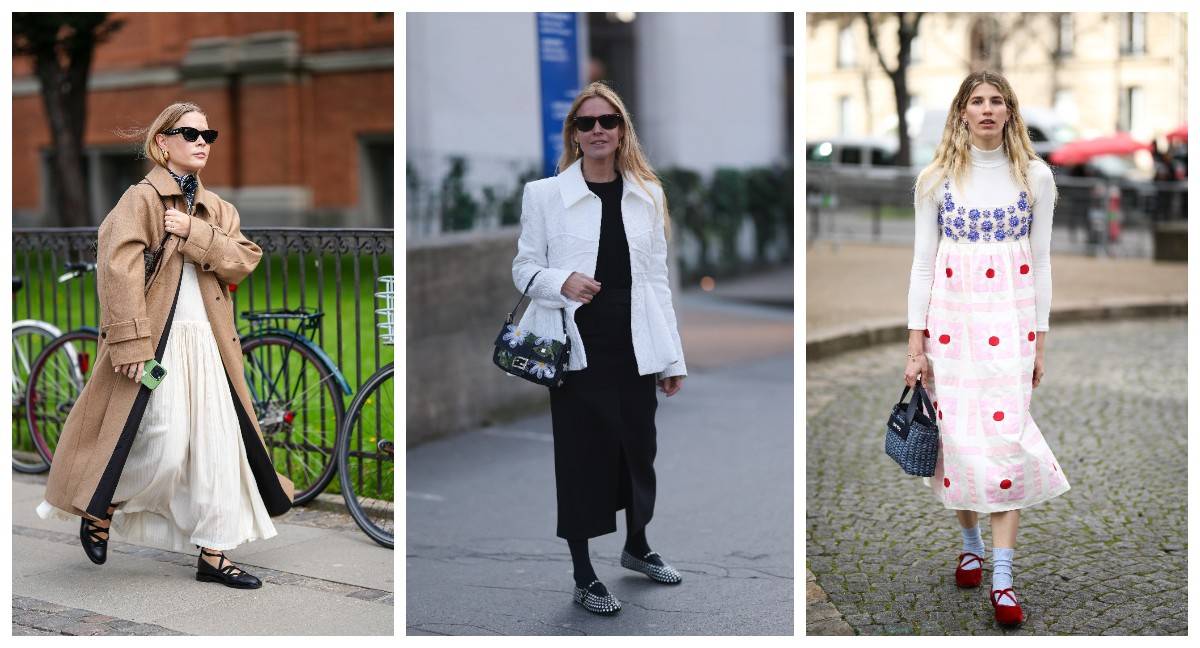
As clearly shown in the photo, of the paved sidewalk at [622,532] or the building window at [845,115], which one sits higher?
the building window at [845,115]

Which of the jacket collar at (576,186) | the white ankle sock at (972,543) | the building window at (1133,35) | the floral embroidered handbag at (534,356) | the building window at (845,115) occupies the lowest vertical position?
the white ankle sock at (972,543)

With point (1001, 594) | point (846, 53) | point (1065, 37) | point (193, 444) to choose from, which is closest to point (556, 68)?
point (193, 444)

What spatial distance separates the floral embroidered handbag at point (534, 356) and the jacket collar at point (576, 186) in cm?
28

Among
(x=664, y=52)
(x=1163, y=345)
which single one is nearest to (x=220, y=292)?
(x=1163, y=345)

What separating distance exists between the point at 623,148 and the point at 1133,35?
106ft

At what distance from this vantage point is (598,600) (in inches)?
194

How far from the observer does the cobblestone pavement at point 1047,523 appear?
15.5 ft

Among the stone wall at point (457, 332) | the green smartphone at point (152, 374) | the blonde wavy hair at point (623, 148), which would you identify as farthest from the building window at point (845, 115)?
the green smartphone at point (152, 374)

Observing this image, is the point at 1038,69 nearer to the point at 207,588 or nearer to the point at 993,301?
the point at 993,301

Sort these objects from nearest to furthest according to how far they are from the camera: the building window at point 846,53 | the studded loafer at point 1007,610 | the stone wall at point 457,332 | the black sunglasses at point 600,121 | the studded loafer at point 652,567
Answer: the studded loafer at point 1007,610 < the black sunglasses at point 600,121 < the studded loafer at point 652,567 < the stone wall at point 457,332 < the building window at point 846,53

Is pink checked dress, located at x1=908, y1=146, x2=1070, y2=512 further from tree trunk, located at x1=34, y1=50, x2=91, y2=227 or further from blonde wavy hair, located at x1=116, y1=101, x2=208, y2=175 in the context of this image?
tree trunk, located at x1=34, y1=50, x2=91, y2=227

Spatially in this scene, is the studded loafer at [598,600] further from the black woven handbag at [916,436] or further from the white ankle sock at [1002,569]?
the white ankle sock at [1002,569]

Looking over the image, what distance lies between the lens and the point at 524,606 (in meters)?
5.06

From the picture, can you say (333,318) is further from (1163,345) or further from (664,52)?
(664,52)
